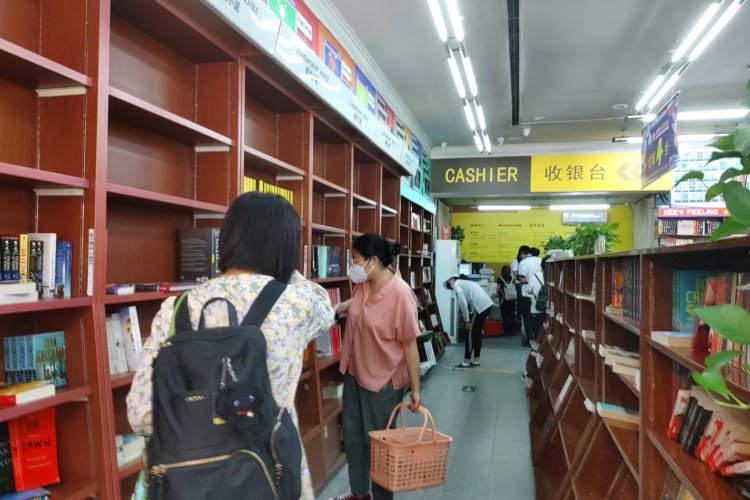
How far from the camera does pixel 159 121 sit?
7.44 ft

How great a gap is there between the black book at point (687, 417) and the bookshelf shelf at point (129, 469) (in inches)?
73.7

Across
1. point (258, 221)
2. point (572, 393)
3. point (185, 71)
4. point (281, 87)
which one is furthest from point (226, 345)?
point (572, 393)

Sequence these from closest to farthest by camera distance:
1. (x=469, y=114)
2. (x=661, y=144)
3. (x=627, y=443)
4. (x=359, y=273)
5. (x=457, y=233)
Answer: (x=627, y=443) < (x=359, y=273) < (x=661, y=144) < (x=469, y=114) < (x=457, y=233)

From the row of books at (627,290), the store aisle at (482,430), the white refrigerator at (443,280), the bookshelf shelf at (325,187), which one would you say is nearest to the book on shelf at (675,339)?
the row of books at (627,290)

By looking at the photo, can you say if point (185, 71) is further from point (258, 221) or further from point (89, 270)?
point (258, 221)

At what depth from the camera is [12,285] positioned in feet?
5.05

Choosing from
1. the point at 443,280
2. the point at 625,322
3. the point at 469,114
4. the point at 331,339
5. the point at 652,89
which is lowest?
the point at 331,339

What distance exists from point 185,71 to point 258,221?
1.65 m

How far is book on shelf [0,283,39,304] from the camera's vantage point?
151 cm

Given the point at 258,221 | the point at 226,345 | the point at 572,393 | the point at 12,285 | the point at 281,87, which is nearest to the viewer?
the point at 226,345

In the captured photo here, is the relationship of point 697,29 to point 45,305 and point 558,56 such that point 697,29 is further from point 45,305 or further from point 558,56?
point 45,305

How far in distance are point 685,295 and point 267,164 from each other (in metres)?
2.32

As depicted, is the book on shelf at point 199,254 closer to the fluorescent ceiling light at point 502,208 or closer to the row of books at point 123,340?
the row of books at point 123,340

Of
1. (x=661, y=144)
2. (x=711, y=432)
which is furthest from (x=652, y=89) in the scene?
(x=711, y=432)
